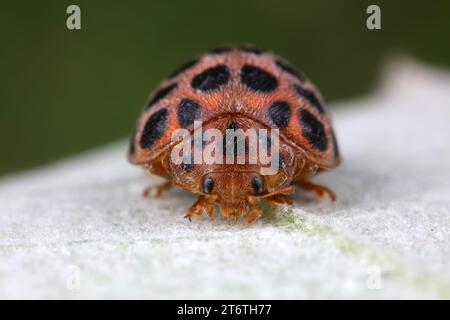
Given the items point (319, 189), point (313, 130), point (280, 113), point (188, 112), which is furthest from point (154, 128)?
point (319, 189)

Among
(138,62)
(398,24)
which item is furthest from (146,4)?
(398,24)

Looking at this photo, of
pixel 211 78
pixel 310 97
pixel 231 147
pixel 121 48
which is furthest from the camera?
pixel 121 48

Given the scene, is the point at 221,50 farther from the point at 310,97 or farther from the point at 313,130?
the point at 313,130

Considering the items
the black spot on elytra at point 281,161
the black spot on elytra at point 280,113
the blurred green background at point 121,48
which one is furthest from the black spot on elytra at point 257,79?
the blurred green background at point 121,48

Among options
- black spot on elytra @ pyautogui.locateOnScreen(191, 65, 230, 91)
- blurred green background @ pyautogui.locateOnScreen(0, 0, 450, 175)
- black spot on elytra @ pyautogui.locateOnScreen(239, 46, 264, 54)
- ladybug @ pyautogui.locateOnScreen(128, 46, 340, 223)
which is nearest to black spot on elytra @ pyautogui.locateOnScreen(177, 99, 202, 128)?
ladybug @ pyautogui.locateOnScreen(128, 46, 340, 223)

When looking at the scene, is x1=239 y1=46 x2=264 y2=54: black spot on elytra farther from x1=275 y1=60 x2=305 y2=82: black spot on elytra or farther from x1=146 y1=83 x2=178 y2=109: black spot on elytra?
x1=146 y1=83 x2=178 y2=109: black spot on elytra

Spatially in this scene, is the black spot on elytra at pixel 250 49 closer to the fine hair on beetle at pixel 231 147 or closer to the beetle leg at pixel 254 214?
the fine hair on beetle at pixel 231 147
